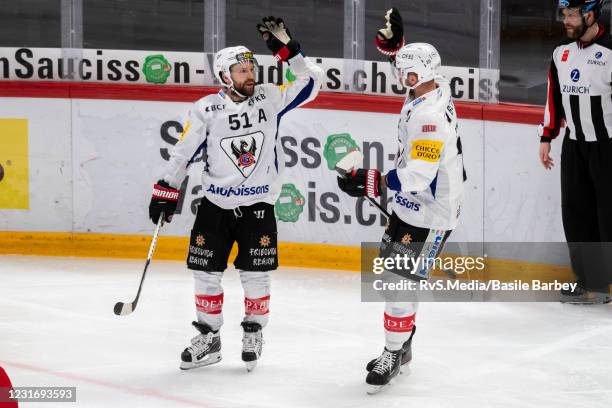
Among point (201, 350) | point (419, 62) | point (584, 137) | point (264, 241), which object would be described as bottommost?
point (201, 350)

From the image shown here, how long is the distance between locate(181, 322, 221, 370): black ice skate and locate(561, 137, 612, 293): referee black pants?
86.8 inches

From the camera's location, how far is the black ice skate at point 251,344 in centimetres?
520

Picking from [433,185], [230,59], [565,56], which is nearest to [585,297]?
[565,56]

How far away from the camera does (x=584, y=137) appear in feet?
21.0

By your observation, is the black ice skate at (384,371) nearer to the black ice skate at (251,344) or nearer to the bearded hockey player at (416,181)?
the bearded hockey player at (416,181)

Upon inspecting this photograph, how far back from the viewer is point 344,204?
7.23 metres

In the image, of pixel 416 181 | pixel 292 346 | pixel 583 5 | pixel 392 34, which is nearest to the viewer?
pixel 416 181

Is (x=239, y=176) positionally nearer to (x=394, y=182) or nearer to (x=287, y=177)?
(x=394, y=182)

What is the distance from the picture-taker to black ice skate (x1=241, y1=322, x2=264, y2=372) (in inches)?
205

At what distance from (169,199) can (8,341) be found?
113 cm

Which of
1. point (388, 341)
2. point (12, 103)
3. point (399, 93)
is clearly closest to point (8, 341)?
point (388, 341)

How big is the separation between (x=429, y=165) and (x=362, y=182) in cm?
27

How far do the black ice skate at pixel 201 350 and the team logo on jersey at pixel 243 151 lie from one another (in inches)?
27.3

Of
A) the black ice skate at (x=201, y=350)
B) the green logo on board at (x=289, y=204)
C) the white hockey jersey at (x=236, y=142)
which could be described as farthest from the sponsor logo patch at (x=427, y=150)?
the green logo on board at (x=289, y=204)
